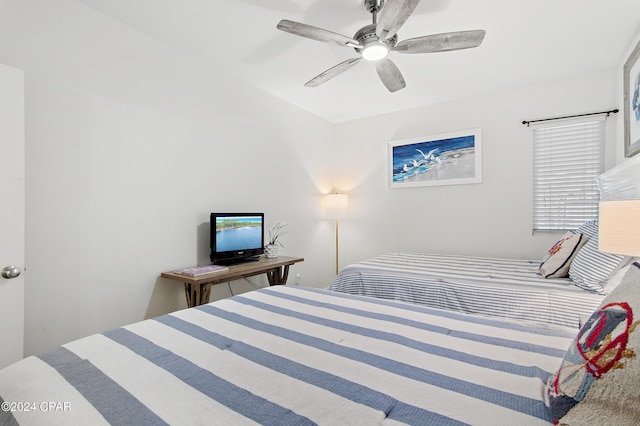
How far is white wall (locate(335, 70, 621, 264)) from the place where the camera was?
10.3ft

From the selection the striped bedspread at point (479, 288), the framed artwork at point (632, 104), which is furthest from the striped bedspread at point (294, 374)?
the framed artwork at point (632, 104)

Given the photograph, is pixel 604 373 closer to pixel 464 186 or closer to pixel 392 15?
pixel 392 15

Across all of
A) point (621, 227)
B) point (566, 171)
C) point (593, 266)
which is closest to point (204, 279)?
point (621, 227)

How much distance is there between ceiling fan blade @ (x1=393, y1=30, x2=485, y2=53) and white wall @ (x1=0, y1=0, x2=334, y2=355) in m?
1.86

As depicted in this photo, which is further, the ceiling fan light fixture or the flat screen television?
the flat screen television

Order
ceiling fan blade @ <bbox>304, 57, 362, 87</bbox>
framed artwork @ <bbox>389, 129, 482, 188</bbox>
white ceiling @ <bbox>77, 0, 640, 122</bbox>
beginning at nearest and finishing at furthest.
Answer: white ceiling @ <bbox>77, 0, 640, 122</bbox> → ceiling fan blade @ <bbox>304, 57, 362, 87</bbox> → framed artwork @ <bbox>389, 129, 482, 188</bbox>

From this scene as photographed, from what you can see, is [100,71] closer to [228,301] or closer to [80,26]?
[80,26]

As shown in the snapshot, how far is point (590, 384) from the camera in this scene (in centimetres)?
59

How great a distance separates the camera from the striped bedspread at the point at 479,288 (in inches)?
70.5

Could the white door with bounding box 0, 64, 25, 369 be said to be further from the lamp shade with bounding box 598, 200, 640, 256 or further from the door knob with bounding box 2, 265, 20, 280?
the lamp shade with bounding box 598, 200, 640, 256

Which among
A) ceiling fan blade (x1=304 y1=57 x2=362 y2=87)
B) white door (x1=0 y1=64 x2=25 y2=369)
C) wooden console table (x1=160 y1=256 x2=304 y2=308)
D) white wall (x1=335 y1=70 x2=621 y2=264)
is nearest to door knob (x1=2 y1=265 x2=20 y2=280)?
white door (x1=0 y1=64 x2=25 y2=369)

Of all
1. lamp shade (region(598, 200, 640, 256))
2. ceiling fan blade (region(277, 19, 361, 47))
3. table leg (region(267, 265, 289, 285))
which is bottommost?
table leg (region(267, 265, 289, 285))

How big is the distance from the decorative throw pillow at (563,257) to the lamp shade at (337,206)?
2.49 metres

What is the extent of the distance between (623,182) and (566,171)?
38.5 inches
